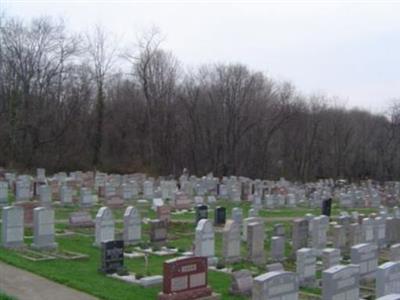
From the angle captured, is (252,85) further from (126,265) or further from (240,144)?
(126,265)

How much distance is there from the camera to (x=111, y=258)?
46.4 feet

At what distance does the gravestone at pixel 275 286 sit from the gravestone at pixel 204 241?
5393 mm

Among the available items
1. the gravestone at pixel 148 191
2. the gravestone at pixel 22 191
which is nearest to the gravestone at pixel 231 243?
the gravestone at pixel 22 191

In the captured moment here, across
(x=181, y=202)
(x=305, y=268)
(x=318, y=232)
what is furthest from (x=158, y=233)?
(x=181, y=202)

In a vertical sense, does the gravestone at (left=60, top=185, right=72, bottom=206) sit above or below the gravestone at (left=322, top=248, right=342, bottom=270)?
above

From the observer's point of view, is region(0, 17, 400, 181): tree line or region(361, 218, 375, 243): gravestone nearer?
region(361, 218, 375, 243): gravestone

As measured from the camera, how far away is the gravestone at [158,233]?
1856 centimetres

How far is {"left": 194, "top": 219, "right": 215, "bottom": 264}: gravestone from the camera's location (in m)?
15.9

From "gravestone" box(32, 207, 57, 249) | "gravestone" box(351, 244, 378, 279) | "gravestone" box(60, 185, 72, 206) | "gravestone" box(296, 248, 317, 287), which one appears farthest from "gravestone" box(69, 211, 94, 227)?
"gravestone" box(351, 244, 378, 279)

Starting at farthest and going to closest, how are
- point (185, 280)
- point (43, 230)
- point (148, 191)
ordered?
point (148, 191) < point (43, 230) < point (185, 280)

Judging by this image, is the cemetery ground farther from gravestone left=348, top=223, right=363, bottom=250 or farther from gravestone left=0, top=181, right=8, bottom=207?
gravestone left=0, top=181, right=8, bottom=207

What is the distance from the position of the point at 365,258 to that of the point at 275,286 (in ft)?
17.1

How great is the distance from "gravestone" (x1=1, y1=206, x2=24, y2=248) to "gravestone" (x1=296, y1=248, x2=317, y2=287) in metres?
7.62

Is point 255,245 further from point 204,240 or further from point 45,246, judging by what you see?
point 45,246
